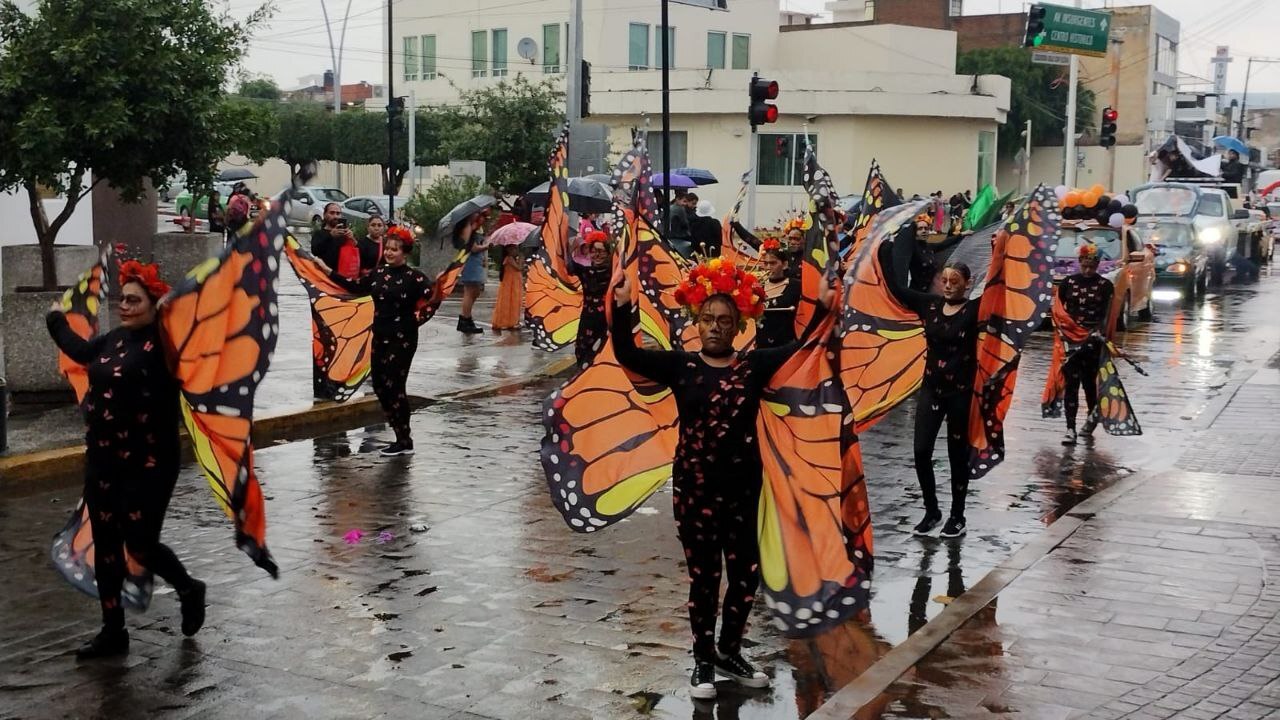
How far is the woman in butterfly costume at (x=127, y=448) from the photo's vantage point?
6551 millimetres

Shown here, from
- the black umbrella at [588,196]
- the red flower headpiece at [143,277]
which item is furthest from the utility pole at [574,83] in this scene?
the red flower headpiece at [143,277]

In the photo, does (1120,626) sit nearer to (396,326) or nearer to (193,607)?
(193,607)

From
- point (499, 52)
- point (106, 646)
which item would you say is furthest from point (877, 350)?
point (499, 52)

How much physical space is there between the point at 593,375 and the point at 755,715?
5.90 ft

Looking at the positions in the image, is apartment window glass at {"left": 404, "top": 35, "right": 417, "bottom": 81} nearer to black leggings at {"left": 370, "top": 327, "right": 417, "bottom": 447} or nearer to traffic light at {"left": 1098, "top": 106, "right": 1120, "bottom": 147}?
traffic light at {"left": 1098, "top": 106, "right": 1120, "bottom": 147}

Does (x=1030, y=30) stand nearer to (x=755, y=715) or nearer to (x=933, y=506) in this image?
(x=933, y=506)

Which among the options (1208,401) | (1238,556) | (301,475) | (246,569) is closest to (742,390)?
(246,569)

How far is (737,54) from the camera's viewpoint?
57531 mm

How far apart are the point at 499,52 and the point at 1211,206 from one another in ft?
110

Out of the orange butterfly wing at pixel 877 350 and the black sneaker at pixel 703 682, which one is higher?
the orange butterfly wing at pixel 877 350

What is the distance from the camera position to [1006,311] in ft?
30.3

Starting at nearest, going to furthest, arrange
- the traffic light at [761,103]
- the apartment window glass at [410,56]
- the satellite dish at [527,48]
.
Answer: the traffic light at [761,103] → the satellite dish at [527,48] → the apartment window glass at [410,56]

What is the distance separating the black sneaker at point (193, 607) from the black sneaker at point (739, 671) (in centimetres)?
249

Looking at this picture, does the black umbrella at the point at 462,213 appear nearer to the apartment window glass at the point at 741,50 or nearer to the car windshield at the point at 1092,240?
the car windshield at the point at 1092,240
